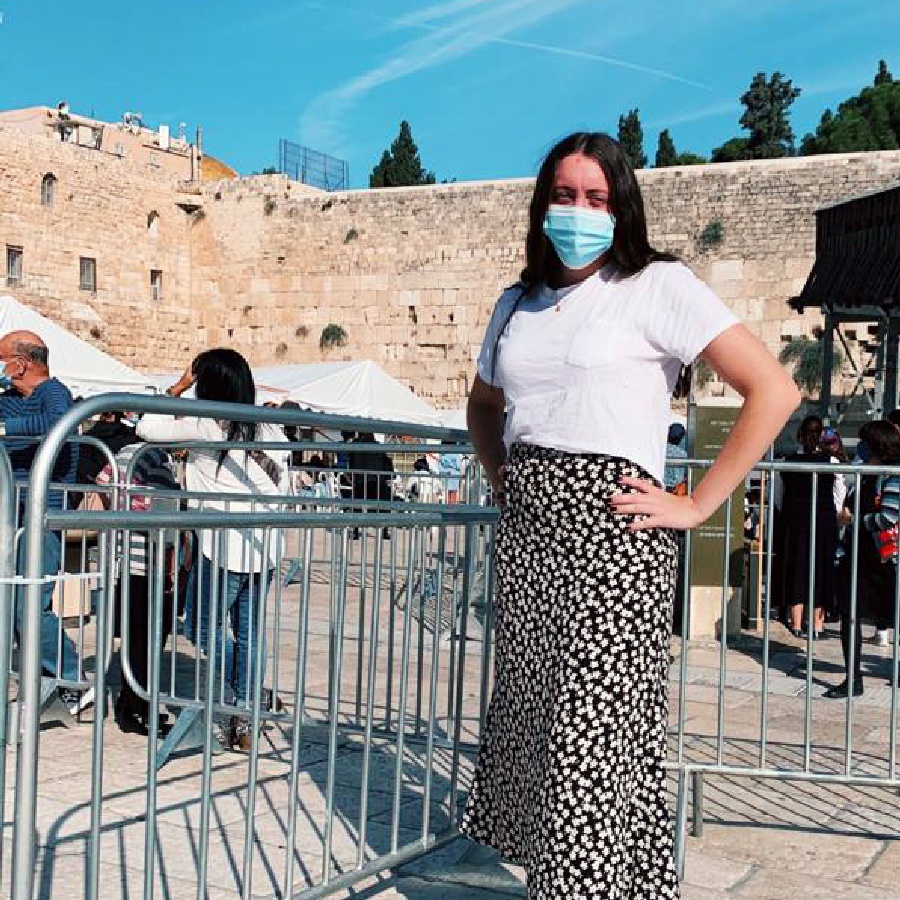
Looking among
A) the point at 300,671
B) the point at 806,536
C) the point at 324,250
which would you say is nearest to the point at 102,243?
the point at 324,250

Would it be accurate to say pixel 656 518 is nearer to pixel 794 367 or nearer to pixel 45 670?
pixel 45 670

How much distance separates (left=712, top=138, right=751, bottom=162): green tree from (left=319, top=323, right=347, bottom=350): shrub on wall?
2485 cm

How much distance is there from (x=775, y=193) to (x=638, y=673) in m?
23.9

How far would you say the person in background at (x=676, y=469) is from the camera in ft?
23.2

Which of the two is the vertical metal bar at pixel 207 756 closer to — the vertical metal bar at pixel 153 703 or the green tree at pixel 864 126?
the vertical metal bar at pixel 153 703

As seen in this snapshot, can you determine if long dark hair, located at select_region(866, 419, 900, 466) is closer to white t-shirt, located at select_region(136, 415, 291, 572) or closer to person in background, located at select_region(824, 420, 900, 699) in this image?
person in background, located at select_region(824, 420, 900, 699)

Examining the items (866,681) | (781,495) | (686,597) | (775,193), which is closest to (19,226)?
(775,193)

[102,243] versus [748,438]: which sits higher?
[102,243]

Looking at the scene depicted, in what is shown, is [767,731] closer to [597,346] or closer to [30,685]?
[597,346]

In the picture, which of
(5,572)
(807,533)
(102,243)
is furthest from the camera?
(102,243)

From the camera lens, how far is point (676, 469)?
25.7 ft

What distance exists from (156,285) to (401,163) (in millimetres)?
15545

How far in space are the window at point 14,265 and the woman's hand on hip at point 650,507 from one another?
82.6 feet

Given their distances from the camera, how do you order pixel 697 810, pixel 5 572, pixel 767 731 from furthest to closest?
pixel 767 731 < pixel 697 810 < pixel 5 572
